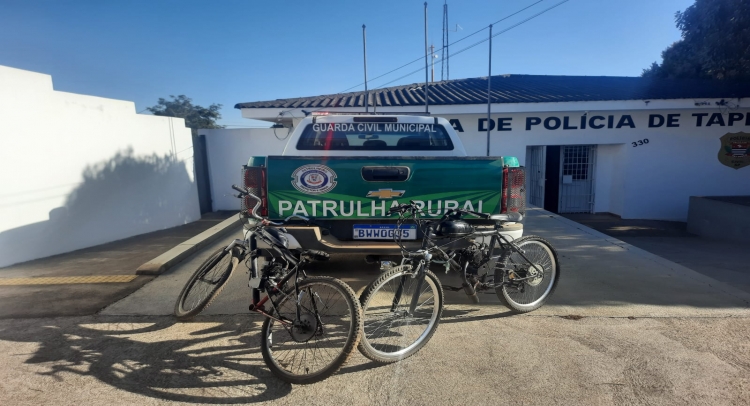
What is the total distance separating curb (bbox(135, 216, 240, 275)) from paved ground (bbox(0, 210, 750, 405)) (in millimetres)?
716

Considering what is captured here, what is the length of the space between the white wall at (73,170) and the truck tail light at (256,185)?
456 cm

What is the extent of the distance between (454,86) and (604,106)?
474cm

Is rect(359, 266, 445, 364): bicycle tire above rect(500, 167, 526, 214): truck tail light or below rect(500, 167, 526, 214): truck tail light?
below

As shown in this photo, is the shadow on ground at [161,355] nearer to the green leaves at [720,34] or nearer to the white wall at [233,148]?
the white wall at [233,148]

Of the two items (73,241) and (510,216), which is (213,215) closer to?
(73,241)

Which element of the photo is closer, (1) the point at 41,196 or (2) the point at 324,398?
(2) the point at 324,398

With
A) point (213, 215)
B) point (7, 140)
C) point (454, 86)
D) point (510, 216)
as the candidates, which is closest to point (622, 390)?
point (510, 216)

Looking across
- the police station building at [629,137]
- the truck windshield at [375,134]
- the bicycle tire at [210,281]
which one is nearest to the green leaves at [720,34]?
the police station building at [629,137]

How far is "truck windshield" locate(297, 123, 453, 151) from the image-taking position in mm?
4543

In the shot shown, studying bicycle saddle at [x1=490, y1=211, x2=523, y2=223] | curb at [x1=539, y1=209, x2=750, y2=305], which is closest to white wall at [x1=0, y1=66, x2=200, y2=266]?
bicycle saddle at [x1=490, y1=211, x2=523, y2=223]

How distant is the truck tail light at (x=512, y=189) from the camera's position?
11.5ft

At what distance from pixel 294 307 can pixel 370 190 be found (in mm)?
1213

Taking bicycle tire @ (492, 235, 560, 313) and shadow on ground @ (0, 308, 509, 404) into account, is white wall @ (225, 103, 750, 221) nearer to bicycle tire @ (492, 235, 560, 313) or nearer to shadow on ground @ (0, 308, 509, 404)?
bicycle tire @ (492, 235, 560, 313)

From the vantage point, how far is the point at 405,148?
4.56 metres
